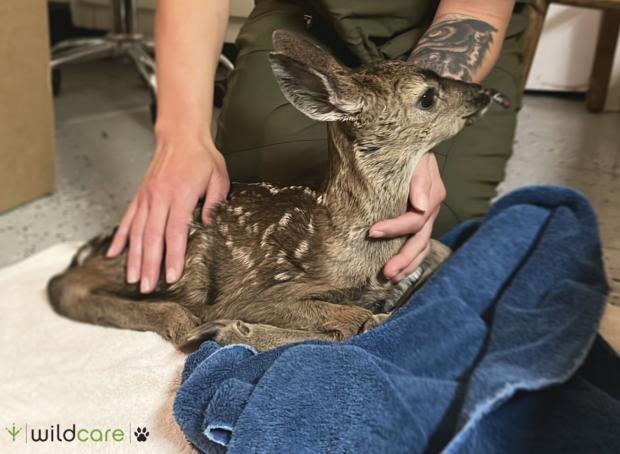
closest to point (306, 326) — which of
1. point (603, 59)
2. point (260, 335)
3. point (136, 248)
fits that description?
point (260, 335)

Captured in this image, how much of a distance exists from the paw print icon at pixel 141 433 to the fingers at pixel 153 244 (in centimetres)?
29

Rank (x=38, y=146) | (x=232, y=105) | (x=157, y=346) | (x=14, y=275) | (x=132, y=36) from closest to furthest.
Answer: (x=157, y=346), (x=232, y=105), (x=14, y=275), (x=38, y=146), (x=132, y=36)

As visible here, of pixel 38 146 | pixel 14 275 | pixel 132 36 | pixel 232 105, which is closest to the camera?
pixel 232 105

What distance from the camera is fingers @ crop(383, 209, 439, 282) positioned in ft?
3.99

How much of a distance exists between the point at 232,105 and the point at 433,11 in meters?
0.44

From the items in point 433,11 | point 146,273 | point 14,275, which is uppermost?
point 433,11

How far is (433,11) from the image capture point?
4.89 feet

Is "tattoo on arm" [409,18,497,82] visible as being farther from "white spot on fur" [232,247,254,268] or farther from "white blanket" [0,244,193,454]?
"white blanket" [0,244,193,454]

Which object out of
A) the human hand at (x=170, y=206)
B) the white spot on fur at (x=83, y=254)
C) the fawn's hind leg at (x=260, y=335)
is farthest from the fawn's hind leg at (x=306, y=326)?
the white spot on fur at (x=83, y=254)

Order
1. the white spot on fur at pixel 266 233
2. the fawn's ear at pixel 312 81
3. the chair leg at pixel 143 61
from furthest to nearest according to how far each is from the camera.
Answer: the chair leg at pixel 143 61 → the white spot on fur at pixel 266 233 → the fawn's ear at pixel 312 81

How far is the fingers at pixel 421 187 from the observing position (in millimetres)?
1207

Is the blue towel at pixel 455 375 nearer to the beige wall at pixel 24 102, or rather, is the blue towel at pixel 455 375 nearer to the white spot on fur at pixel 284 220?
the white spot on fur at pixel 284 220

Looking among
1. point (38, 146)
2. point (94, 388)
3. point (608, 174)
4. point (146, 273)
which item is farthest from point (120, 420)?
point (38, 146)

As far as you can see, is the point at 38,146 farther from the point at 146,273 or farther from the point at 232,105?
→ the point at 146,273
